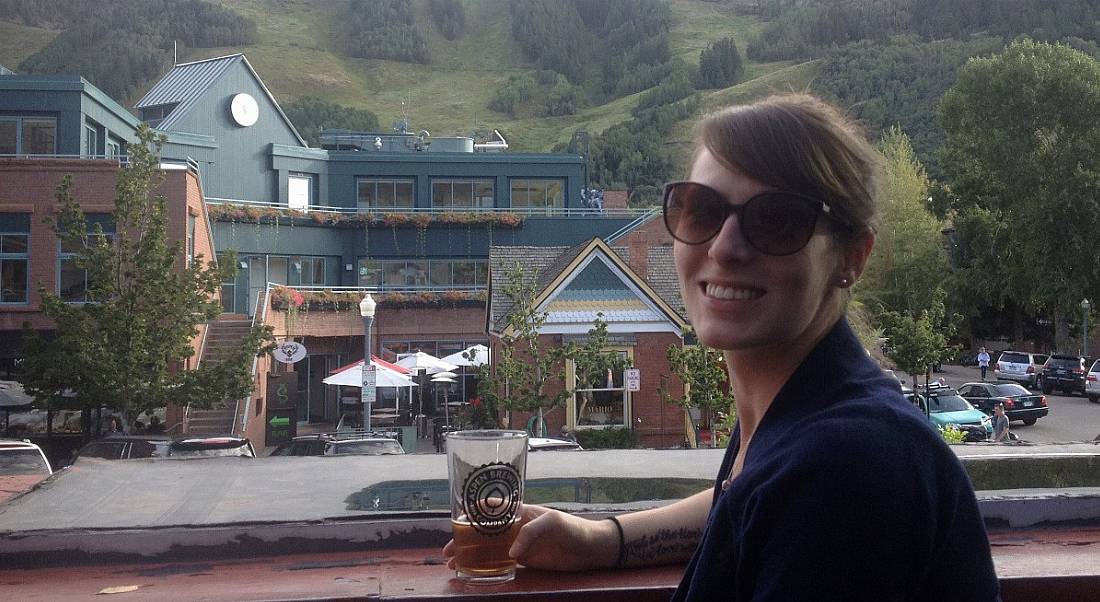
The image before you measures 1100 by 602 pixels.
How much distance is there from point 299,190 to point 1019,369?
28.0m

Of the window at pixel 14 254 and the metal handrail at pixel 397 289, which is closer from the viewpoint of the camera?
the window at pixel 14 254

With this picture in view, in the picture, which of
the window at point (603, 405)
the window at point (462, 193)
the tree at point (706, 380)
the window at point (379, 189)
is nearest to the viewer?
the tree at point (706, 380)

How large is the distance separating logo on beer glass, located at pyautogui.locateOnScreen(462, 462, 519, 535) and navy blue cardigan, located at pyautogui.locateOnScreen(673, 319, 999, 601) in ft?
1.39

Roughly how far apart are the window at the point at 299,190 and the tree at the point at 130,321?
78.8ft

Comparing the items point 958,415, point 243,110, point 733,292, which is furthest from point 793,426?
point 243,110

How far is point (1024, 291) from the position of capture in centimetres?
4531

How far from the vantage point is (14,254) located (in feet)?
86.3

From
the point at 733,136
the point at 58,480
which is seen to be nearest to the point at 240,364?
the point at 58,480

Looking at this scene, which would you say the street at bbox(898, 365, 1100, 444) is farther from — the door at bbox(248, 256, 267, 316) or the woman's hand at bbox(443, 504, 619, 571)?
the door at bbox(248, 256, 267, 316)

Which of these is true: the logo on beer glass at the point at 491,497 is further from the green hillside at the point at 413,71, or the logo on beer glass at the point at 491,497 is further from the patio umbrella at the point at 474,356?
the green hillside at the point at 413,71

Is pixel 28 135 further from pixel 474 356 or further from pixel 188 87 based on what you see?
pixel 188 87

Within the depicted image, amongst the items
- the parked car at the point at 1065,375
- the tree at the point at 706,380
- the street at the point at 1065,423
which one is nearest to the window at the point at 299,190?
the street at the point at 1065,423

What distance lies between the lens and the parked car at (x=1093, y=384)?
3384 cm

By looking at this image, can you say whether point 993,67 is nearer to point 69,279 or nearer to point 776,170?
point 69,279
